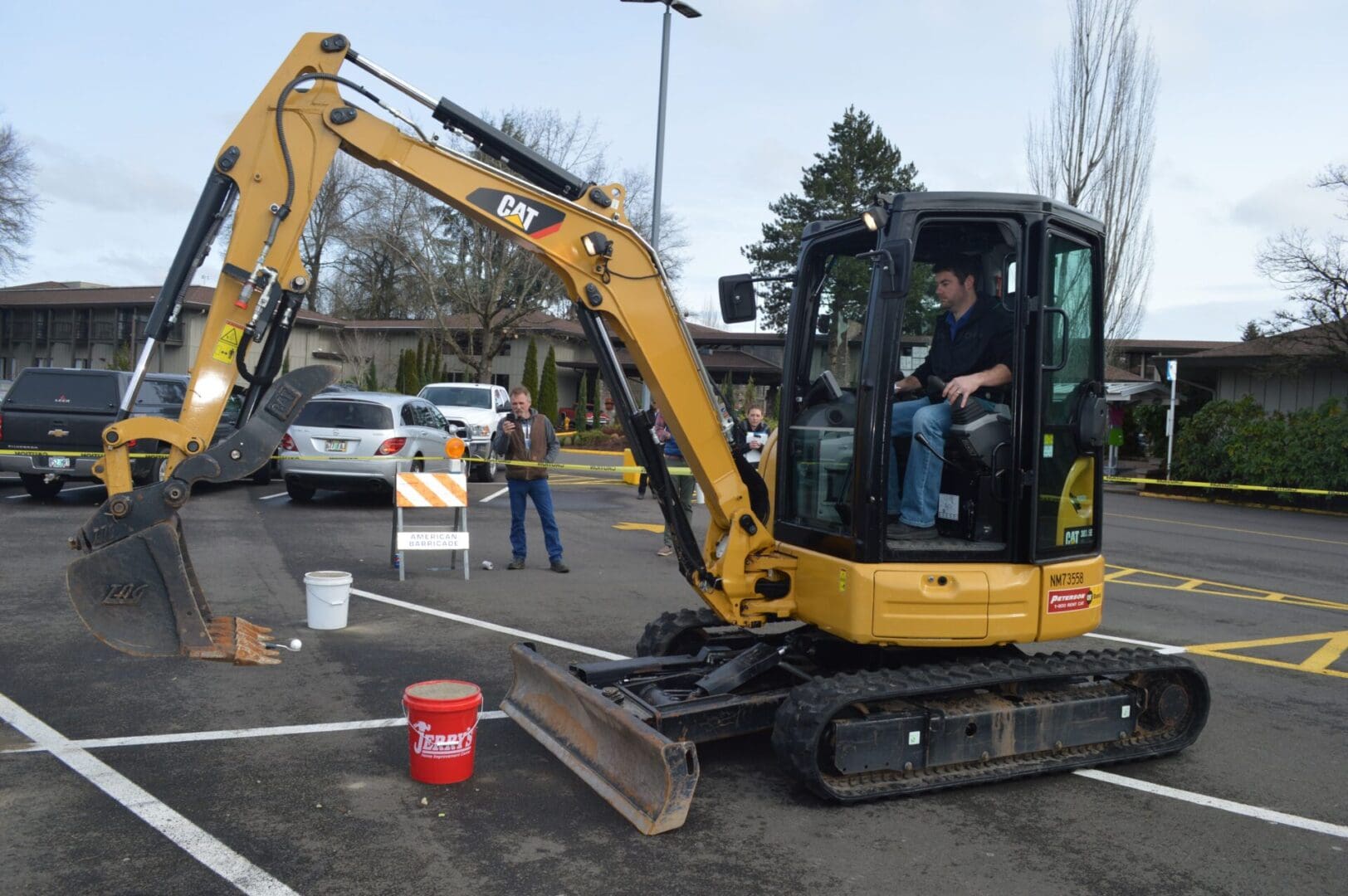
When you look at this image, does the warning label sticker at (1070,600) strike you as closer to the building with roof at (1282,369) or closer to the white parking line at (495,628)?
the white parking line at (495,628)

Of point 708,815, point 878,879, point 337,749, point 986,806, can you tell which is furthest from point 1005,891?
point 337,749

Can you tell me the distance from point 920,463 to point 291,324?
3.31 m

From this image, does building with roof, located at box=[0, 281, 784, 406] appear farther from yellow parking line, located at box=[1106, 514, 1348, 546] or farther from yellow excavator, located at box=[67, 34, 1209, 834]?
yellow excavator, located at box=[67, 34, 1209, 834]

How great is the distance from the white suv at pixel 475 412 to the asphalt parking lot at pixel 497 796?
40.5ft

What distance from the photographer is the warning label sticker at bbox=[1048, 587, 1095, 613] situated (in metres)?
5.49

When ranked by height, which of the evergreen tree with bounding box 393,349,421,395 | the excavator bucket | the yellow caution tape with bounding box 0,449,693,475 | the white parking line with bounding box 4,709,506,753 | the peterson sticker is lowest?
the white parking line with bounding box 4,709,506,753

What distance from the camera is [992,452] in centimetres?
540

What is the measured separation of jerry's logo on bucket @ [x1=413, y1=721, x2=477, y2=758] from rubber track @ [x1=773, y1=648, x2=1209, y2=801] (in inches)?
58.6

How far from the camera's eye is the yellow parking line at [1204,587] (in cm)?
1102

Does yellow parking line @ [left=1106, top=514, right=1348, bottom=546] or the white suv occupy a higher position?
the white suv

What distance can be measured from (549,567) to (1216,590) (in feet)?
23.6

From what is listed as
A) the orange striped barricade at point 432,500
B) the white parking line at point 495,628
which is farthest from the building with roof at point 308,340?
the white parking line at point 495,628

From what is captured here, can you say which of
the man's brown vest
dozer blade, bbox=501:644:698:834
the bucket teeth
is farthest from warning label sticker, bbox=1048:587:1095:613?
the man's brown vest

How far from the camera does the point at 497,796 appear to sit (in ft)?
16.3
